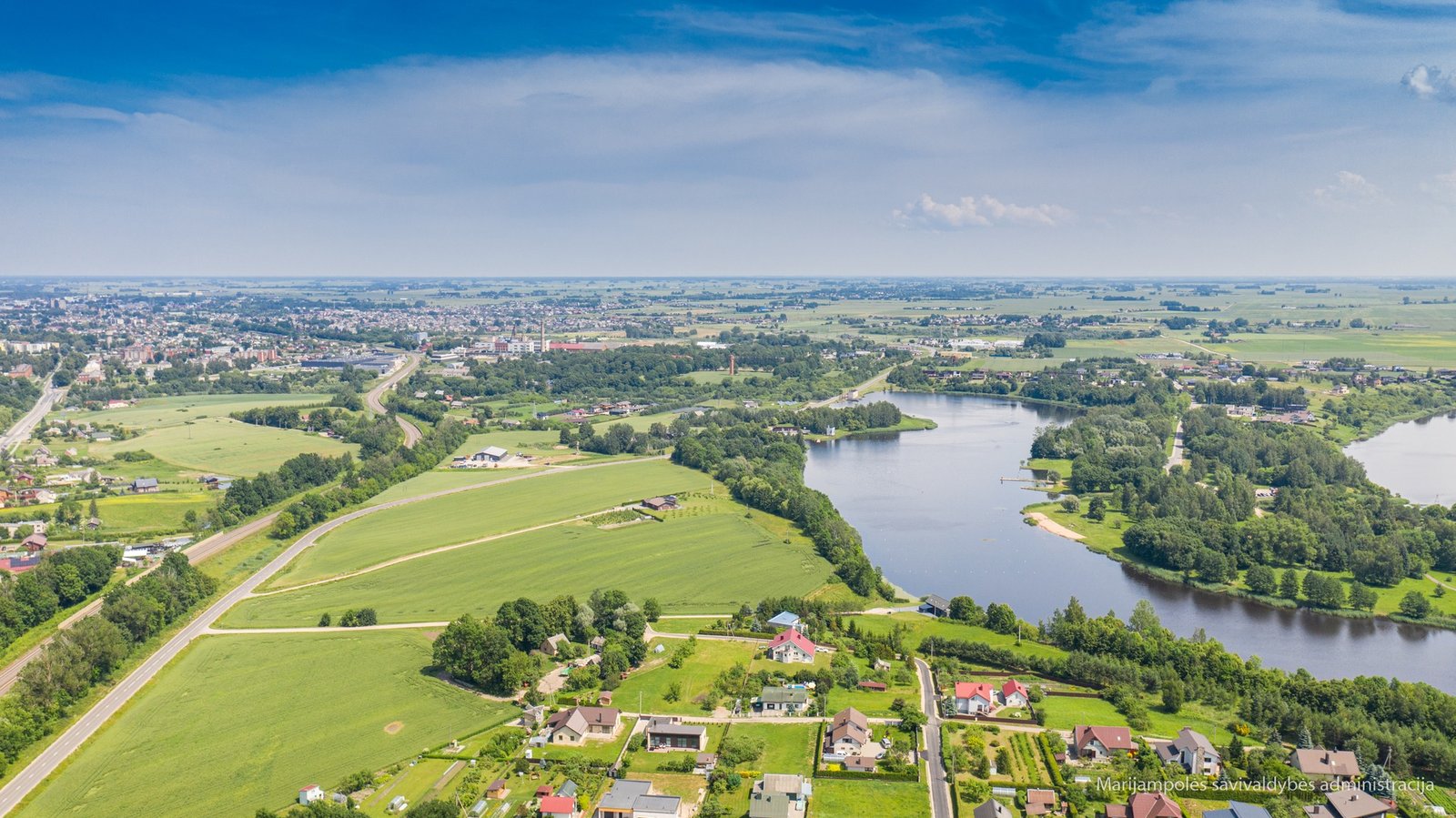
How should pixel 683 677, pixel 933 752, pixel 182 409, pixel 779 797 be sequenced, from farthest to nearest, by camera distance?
pixel 182 409 → pixel 683 677 → pixel 933 752 → pixel 779 797

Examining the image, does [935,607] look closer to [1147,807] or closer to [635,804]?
[1147,807]

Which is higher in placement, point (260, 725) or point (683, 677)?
point (683, 677)

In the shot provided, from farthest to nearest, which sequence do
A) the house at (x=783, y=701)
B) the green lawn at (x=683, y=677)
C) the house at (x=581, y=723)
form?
the green lawn at (x=683, y=677)
the house at (x=783, y=701)
the house at (x=581, y=723)

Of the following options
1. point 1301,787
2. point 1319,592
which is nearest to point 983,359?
point 1319,592

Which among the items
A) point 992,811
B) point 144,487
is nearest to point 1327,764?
point 992,811

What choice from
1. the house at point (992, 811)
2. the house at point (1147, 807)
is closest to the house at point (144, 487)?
the house at point (992, 811)

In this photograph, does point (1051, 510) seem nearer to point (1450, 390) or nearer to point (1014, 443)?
point (1014, 443)

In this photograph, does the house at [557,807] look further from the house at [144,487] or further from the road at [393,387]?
the road at [393,387]
